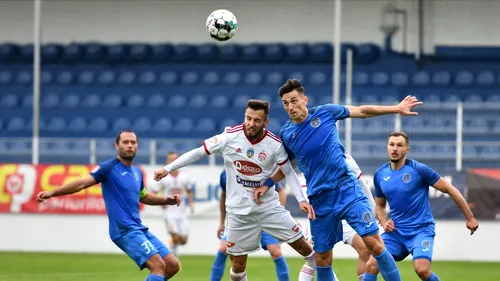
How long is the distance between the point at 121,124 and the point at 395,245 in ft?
51.8

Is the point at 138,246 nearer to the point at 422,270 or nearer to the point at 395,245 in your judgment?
the point at 395,245

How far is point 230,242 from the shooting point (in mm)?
11406

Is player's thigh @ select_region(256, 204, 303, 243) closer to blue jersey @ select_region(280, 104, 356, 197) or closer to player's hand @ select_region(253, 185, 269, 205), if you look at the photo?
player's hand @ select_region(253, 185, 269, 205)

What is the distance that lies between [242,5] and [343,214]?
66.3 ft

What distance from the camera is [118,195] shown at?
440 inches

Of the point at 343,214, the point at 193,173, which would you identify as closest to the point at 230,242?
the point at 343,214

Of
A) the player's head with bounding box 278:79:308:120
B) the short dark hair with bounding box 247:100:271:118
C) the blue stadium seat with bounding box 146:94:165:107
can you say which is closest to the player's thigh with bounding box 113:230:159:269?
the short dark hair with bounding box 247:100:271:118

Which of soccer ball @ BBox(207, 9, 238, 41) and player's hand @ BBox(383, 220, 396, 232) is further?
soccer ball @ BBox(207, 9, 238, 41)

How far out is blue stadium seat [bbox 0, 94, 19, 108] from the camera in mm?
27750

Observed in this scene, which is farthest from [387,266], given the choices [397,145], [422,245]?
[397,145]

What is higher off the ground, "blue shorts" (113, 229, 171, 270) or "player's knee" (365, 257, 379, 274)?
"blue shorts" (113, 229, 171, 270)

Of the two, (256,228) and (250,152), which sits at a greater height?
(250,152)

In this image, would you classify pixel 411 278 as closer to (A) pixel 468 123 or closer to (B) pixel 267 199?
(B) pixel 267 199

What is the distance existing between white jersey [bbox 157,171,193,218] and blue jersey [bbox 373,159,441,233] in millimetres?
8797
